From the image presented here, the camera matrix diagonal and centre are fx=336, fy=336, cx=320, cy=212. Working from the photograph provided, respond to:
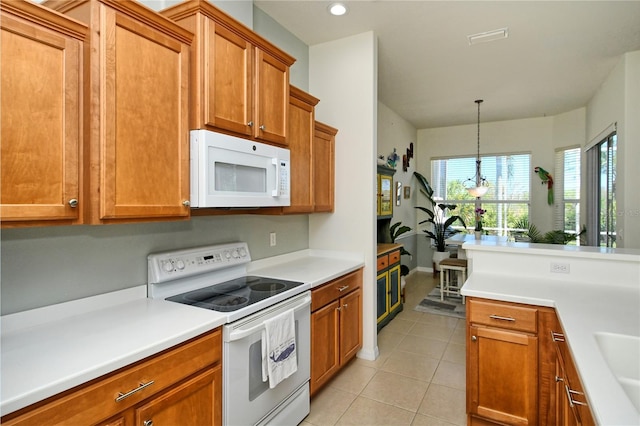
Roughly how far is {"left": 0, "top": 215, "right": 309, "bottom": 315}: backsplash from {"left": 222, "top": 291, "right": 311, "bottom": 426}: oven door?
2.19ft

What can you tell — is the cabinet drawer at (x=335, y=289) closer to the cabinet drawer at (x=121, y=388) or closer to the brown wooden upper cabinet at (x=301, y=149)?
the brown wooden upper cabinet at (x=301, y=149)

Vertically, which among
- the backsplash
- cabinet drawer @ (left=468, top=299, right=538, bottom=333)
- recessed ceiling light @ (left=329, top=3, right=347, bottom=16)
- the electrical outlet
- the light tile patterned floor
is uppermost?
recessed ceiling light @ (left=329, top=3, right=347, bottom=16)

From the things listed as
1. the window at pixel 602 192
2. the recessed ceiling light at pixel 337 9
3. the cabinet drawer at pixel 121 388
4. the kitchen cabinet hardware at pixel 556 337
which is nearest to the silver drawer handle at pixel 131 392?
the cabinet drawer at pixel 121 388

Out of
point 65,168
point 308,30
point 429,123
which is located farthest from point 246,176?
point 429,123

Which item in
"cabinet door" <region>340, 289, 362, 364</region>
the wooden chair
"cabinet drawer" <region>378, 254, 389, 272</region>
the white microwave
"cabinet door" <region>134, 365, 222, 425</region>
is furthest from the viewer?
the wooden chair

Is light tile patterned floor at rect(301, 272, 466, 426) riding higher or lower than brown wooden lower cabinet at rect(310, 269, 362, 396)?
lower

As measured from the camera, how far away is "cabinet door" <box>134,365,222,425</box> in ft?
4.25

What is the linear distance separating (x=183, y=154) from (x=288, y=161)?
2.62 ft

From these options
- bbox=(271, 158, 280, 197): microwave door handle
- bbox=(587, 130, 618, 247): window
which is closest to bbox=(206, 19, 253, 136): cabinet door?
bbox=(271, 158, 280, 197): microwave door handle

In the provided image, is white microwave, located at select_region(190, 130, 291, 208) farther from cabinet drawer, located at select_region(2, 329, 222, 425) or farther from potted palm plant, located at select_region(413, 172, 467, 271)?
potted palm plant, located at select_region(413, 172, 467, 271)

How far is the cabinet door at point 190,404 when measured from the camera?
1.30 metres

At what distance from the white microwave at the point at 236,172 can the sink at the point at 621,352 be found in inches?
69.9

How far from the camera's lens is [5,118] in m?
1.10

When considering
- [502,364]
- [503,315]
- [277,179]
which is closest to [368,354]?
[502,364]
